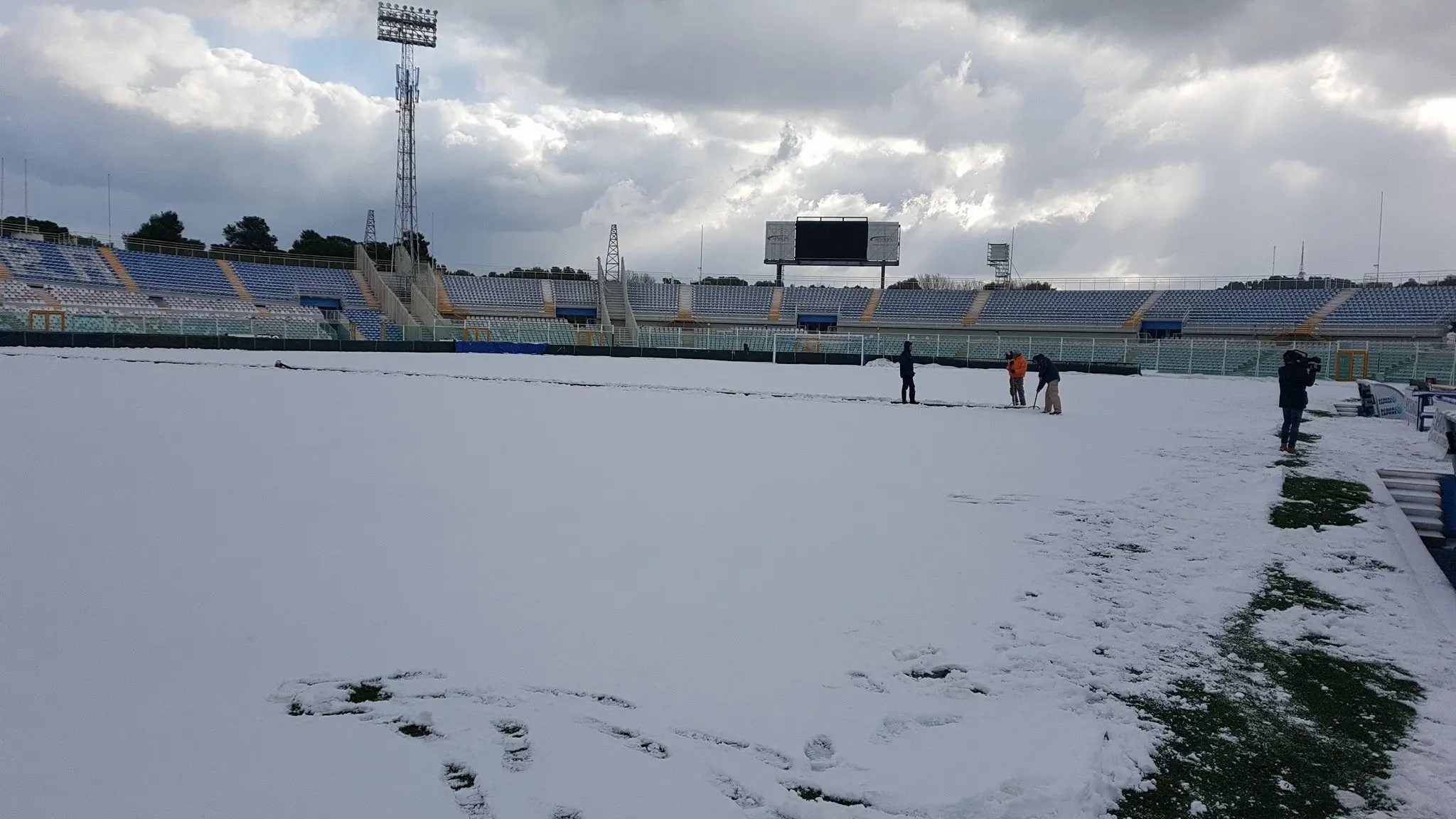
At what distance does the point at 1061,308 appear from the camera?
5766 cm

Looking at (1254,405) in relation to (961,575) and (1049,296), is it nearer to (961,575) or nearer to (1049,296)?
(961,575)

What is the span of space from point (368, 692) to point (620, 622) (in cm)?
134

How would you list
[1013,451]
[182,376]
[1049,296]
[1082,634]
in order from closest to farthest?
[1082,634]
[1013,451]
[182,376]
[1049,296]

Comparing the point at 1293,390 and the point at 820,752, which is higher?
the point at 1293,390

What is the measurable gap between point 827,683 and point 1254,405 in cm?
2080

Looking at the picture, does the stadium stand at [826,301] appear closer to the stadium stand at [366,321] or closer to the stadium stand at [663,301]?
the stadium stand at [663,301]

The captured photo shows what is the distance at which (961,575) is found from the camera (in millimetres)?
5742

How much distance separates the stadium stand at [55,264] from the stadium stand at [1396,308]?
67504 mm

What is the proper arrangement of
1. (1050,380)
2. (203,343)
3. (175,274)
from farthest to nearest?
(175,274)
(203,343)
(1050,380)

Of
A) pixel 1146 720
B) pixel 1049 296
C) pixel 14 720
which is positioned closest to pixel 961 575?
pixel 1146 720

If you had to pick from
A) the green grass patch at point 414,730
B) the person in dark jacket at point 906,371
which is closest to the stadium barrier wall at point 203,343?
the person in dark jacket at point 906,371

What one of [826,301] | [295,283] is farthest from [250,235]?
[826,301]

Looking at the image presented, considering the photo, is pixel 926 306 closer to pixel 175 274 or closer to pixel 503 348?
pixel 503 348

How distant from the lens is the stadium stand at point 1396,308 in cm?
4506
